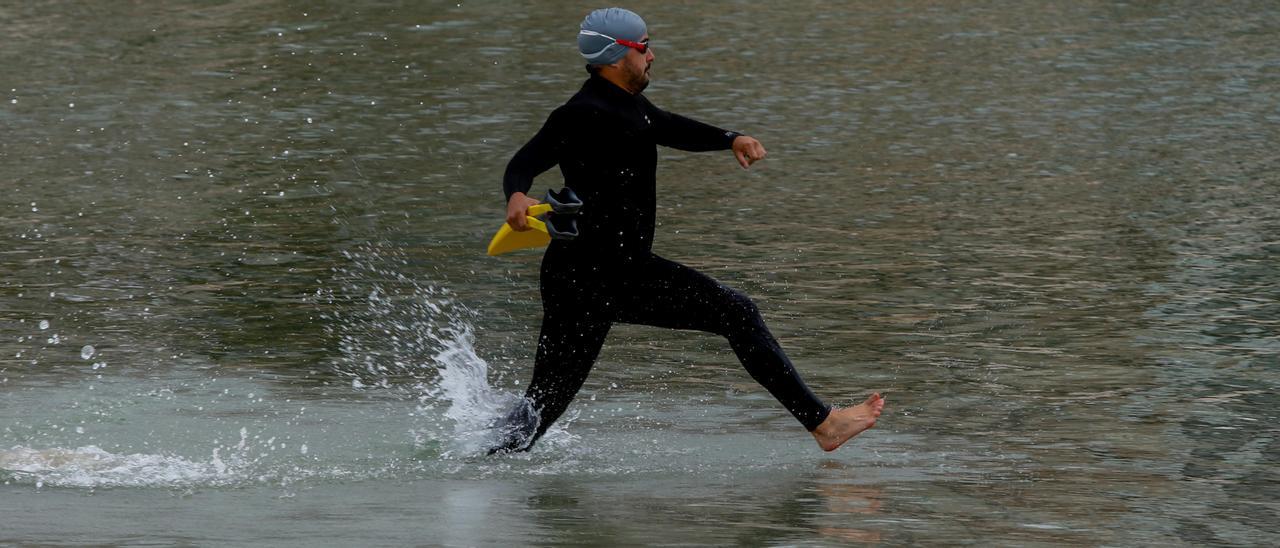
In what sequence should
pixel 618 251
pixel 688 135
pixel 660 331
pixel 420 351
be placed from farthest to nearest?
pixel 660 331, pixel 420 351, pixel 688 135, pixel 618 251

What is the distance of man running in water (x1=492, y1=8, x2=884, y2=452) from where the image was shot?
727 centimetres

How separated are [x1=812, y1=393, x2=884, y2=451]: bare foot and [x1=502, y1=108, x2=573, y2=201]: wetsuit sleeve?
1227 millimetres

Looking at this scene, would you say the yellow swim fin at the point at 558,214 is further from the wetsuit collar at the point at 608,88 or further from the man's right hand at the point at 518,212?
the wetsuit collar at the point at 608,88

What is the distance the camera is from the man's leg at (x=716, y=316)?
740 cm

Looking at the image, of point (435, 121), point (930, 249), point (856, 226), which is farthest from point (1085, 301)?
point (435, 121)

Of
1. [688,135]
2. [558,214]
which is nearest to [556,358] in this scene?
[558,214]

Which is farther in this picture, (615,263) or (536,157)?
(615,263)

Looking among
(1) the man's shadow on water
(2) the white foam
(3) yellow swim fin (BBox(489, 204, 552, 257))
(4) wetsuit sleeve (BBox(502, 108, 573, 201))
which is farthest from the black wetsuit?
(2) the white foam

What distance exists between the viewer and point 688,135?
749 centimetres

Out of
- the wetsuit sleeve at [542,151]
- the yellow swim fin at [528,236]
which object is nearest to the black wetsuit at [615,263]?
the wetsuit sleeve at [542,151]

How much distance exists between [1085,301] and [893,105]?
8.07 metres

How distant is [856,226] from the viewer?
42.4 ft

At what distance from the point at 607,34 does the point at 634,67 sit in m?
0.14

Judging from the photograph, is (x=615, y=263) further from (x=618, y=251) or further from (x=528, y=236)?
(x=528, y=236)
